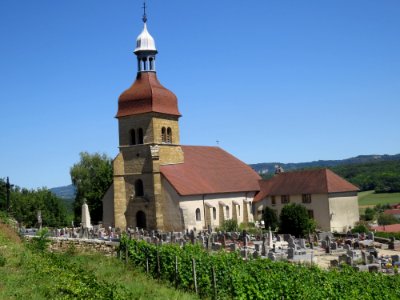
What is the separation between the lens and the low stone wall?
3100cm

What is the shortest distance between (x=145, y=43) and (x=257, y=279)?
1330 inches

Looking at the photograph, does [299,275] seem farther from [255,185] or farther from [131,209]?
[255,185]

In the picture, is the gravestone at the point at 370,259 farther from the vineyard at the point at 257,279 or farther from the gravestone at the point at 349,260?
the vineyard at the point at 257,279

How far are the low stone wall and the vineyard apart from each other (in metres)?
5.82

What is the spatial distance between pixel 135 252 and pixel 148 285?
18.0 ft

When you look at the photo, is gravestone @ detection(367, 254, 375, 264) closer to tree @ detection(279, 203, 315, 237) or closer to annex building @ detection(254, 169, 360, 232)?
tree @ detection(279, 203, 315, 237)

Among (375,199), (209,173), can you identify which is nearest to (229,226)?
(209,173)

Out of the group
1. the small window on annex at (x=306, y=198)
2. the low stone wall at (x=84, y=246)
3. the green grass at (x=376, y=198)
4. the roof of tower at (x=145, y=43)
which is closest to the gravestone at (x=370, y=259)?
the low stone wall at (x=84, y=246)

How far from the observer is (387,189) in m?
117

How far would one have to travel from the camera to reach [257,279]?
20219 millimetres

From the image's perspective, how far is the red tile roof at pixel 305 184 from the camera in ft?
163

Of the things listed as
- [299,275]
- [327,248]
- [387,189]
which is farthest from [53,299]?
[387,189]

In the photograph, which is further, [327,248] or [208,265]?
[327,248]

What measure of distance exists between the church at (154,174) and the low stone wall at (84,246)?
14.8 meters
